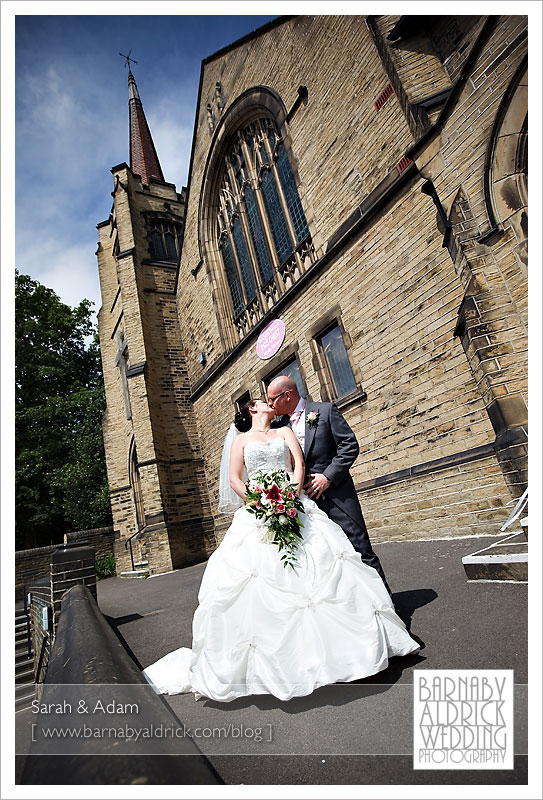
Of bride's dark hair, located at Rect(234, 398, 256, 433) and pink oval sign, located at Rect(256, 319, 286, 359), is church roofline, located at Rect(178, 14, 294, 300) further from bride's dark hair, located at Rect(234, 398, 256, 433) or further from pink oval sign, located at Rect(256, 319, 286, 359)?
bride's dark hair, located at Rect(234, 398, 256, 433)

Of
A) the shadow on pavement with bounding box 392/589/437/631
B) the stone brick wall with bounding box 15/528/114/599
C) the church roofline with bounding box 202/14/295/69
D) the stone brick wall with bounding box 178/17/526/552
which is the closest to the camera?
the shadow on pavement with bounding box 392/589/437/631

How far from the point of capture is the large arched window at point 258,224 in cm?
1064

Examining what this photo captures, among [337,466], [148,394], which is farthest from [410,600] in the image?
[148,394]

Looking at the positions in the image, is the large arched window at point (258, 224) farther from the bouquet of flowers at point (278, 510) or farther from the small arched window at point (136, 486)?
the bouquet of flowers at point (278, 510)

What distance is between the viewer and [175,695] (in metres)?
2.58

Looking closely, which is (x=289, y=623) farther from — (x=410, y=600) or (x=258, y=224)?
(x=258, y=224)

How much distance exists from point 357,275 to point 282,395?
5.55 m

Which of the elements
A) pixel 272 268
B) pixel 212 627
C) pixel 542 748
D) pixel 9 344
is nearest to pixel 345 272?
pixel 272 268

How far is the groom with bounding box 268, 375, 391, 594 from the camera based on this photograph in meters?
2.99

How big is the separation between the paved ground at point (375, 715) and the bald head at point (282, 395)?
5.91 ft

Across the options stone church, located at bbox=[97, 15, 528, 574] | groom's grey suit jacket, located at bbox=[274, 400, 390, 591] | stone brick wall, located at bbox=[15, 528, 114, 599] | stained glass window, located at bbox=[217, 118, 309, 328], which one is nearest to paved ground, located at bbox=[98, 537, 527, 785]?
groom's grey suit jacket, located at bbox=[274, 400, 390, 591]

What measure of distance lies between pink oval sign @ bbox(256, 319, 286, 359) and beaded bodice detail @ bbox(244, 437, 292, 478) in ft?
24.6

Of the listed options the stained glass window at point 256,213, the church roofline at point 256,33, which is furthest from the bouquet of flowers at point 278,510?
the church roofline at point 256,33

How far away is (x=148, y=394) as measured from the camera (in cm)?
1423
